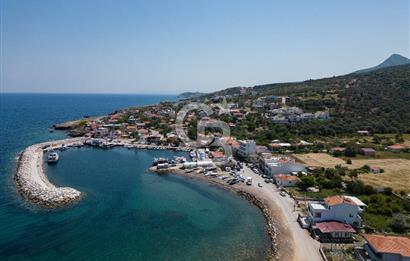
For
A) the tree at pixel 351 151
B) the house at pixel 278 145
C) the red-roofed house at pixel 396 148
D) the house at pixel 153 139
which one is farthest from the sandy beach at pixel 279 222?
the red-roofed house at pixel 396 148

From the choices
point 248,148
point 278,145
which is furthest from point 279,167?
point 278,145

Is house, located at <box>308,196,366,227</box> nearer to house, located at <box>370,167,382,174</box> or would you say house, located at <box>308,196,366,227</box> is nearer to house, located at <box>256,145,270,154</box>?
house, located at <box>370,167,382,174</box>

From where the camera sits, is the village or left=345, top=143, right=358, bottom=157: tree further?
left=345, top=143, right=358, bottom=157: tree

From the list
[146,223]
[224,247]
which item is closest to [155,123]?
[146,223]

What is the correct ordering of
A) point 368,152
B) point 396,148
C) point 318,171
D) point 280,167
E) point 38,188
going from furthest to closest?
1. point 396,148
2. point 368,152
3. point 318,171
4. point 280,167
5. point 38,188

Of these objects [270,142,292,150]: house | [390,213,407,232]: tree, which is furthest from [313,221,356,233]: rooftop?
[270,142,292,150]: house

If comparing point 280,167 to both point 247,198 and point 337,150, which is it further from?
point 337,150
